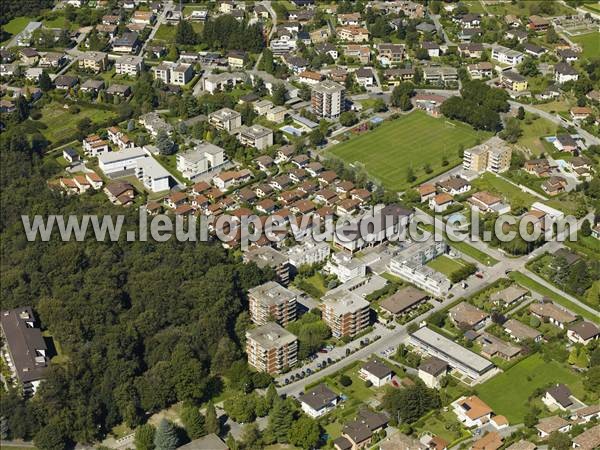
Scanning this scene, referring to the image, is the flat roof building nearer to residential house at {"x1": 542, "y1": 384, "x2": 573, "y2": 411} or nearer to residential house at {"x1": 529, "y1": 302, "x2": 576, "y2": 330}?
residential house at {"x1": 542, "y1": 384, "x2": 573, "y2": 411}

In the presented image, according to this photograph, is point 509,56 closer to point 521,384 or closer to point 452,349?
point 452,349

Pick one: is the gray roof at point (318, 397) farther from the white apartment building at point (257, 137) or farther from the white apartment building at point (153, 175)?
the white apartment building at point (257, 137)

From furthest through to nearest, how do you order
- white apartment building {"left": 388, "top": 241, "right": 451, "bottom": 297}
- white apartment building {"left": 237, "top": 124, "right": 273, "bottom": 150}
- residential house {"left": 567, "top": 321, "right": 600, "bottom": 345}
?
white apartment building {"left": 237, "top": 124, "right": 273, "bottom": 150}, white apartment building {"left": 388, "top": 241, "right": 451, "bottom": 297}, residential house {"left": 567, "top": 321, "right": 600, "bottom": 345}

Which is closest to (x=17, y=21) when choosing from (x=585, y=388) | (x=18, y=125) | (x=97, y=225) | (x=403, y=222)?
(x=18, y=125)

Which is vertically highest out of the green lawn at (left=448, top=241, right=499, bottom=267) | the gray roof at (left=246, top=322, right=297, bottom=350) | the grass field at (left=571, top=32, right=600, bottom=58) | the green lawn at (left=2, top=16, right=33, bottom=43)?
the gray roof at (left=246, top=322, right=297, bottom=350)

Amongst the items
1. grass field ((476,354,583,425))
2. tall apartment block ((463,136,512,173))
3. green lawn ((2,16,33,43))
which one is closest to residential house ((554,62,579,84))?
tall apartment block ((463,136,512,173))

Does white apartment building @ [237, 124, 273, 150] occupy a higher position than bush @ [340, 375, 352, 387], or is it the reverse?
white apartment building @ [237, 124, 273, 150]

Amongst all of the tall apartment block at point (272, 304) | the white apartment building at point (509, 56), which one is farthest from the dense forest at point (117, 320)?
the white apartment building at point (509, 56)
